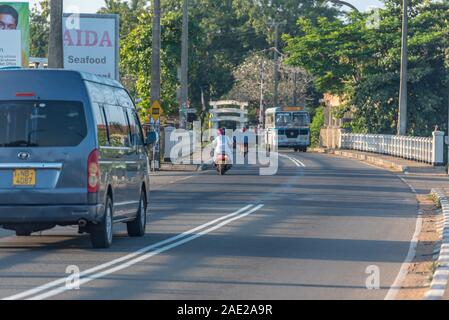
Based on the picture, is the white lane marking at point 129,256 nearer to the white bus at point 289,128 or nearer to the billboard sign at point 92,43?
the billboard sign at point 92,43

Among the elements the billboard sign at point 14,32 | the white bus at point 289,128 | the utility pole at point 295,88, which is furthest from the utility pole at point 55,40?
the utility pole at point 295,88

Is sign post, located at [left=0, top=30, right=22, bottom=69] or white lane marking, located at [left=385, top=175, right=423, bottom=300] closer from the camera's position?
white lane marking, located at [left=385, top=175, right=423, bottom=300]

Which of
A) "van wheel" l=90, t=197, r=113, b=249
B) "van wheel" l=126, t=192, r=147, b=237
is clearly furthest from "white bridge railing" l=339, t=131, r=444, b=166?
"van wheel" l=90, t=197, r=113, b=249

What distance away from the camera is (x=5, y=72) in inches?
623

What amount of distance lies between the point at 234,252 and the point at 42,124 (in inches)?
127

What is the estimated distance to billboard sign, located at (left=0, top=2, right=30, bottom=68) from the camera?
4584 cm

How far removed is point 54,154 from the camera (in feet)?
50.3

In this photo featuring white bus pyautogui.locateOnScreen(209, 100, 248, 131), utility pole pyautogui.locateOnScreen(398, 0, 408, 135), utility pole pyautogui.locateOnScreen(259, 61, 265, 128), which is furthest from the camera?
utility pole pyautogui.locateOnScreen(259, 61, 265, 128)

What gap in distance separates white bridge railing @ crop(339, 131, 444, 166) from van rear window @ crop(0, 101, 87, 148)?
105 feet

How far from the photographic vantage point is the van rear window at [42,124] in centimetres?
1548

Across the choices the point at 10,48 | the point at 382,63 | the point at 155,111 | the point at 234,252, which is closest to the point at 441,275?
the point at 234,252

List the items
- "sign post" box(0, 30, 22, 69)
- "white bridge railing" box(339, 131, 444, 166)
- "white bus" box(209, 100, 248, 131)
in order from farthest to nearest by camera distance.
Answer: "white bus" box(209, 100, 248, 131) → "white bridge railing" box(339, 131, 444, 166) → "sign post" box(0, 30, 22, 69)

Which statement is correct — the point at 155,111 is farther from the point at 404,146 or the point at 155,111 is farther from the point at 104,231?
the point at 104,231

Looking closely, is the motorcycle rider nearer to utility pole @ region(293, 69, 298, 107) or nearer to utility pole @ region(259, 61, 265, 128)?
utility pole @ region(259, 61, 265, 128)
